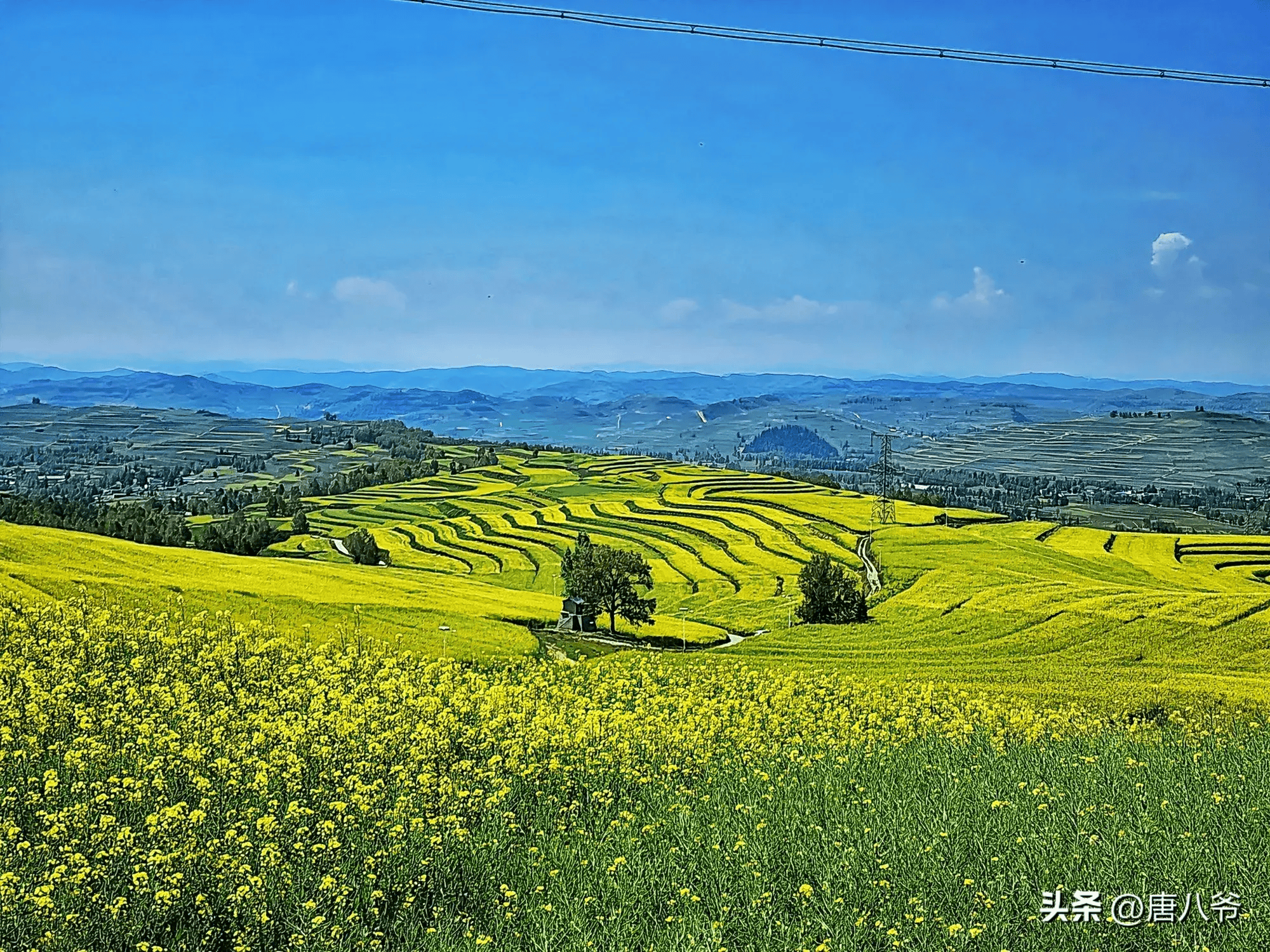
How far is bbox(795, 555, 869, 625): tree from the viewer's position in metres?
41.2

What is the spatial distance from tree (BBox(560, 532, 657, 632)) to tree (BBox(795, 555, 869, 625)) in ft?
22.6

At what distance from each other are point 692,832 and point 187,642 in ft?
31.1

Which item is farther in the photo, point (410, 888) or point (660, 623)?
point (660, 623)

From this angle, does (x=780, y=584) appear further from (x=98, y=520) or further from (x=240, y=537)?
(x=98, y=520)

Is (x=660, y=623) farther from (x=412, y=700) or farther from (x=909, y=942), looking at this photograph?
(x=909, y=942)

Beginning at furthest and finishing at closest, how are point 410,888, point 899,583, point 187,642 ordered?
point 899,583
point 187,642
point 410,888

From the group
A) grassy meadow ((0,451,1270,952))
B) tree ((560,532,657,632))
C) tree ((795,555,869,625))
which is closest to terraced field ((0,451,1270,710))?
grassy meadow ((0,451,1270,952))

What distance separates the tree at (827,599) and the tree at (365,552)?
35792 mm

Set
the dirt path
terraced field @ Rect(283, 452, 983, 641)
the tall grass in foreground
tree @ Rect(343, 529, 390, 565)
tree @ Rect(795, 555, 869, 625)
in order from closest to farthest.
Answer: the tall grass in foreground → tree @ Rect(795, 555, 869, 625) → the dirt path → terraced field @ Rect(283, 452, 983, 641) → tree @ Rect(343, 529, 390, 565)

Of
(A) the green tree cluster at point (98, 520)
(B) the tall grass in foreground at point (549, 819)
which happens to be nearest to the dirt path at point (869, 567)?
(B) the tall grass in foreground at point (549, 819)

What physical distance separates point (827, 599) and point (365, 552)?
127 ft

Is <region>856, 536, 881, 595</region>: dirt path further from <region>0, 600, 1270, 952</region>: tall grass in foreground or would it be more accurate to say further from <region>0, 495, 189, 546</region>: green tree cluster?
<region>0, 495, 189, 546</region>: green tree cluster

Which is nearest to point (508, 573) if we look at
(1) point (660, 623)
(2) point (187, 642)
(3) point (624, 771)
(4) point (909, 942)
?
(1) point (660, 623)

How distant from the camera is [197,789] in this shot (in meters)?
8.52
